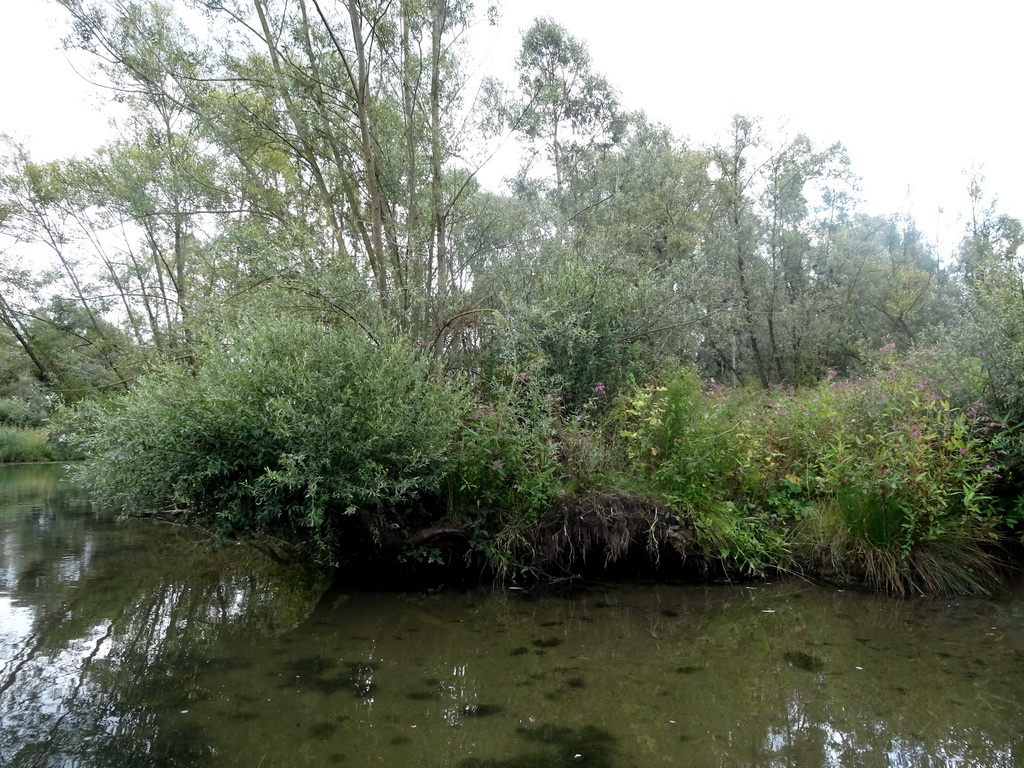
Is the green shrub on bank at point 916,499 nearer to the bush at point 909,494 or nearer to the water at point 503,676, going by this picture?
the bush at point 909,494

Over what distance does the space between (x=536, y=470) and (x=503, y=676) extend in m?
2.72

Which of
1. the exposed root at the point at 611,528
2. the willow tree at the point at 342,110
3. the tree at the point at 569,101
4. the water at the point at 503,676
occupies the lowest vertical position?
the water at the point at 503,676

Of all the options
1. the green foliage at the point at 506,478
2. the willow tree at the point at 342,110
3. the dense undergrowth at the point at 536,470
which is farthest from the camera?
the willow tree at the point at 342,110

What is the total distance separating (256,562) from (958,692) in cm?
761

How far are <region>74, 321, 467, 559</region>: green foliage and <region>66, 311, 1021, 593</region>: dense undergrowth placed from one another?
0.07 feet

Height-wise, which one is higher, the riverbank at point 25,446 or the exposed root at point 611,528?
the riverbank at point 25,446

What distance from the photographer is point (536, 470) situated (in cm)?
716

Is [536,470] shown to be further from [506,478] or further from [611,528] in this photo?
[611,528]

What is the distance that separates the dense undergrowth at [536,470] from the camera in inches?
247

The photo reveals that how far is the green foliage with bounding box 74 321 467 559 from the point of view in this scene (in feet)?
20.3

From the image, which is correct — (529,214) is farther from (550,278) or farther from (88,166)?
(88,166)

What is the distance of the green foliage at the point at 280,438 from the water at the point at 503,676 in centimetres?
105

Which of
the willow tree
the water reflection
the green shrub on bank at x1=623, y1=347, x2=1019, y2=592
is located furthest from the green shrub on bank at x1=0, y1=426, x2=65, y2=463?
the green shrub on bank at x1=623, y1=347, x2=1019, y2=592

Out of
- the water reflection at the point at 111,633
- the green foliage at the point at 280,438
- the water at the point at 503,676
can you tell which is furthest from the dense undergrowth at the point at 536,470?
the water reflection at the point at 111,633
